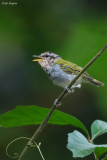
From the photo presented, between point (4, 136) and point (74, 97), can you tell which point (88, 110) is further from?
point (4, 136)

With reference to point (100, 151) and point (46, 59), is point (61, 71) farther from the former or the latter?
point (100, 151)

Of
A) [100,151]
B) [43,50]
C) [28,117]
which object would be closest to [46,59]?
[43,50]

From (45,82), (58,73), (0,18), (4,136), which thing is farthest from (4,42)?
(58,73)

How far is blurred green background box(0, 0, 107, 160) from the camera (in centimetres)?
382

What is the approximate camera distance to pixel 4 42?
4.23 metres

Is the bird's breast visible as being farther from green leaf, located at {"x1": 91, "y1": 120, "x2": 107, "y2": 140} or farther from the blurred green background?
green leaf, located at {"x1": 91, "y1": 120, "x2": 107, "y2": 140}

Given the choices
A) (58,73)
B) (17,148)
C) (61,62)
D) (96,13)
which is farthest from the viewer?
(17,148)

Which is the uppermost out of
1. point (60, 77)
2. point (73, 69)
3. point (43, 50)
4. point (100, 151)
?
point (43, 50)

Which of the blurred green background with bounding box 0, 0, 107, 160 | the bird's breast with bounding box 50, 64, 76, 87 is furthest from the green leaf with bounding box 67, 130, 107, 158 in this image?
the blurred green background with bounding box 0, 0, 107, 160

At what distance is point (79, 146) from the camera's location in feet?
4.69

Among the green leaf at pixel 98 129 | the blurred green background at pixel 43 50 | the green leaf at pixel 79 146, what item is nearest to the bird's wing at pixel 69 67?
the blurred green background at pixel 43 50

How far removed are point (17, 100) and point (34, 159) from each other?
2.32 ft

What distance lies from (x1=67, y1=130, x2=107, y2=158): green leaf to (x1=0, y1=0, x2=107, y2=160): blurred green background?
6.47ft

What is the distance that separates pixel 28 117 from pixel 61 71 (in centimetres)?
150
